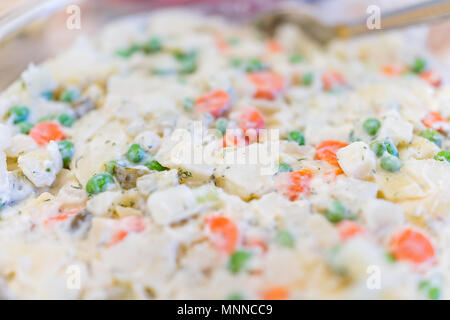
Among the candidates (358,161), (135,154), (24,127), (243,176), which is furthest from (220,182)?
(24,127)

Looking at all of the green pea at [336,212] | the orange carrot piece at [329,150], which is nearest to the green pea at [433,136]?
the orange carrot piece at [329,150]

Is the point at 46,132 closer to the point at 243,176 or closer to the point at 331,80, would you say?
the point at 243,176

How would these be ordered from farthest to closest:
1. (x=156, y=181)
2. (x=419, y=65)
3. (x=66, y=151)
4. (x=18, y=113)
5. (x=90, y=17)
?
(x=90, y=17) < (x=419, y=65) < (x=18, y=113) < (x=66, y=151) < (x=156, y=181)

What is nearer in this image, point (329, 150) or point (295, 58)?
point (329, 150)

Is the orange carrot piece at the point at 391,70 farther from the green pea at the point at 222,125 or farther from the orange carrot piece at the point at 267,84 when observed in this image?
the green pea at the point at 222,125

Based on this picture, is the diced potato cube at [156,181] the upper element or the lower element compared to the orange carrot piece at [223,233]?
upper
